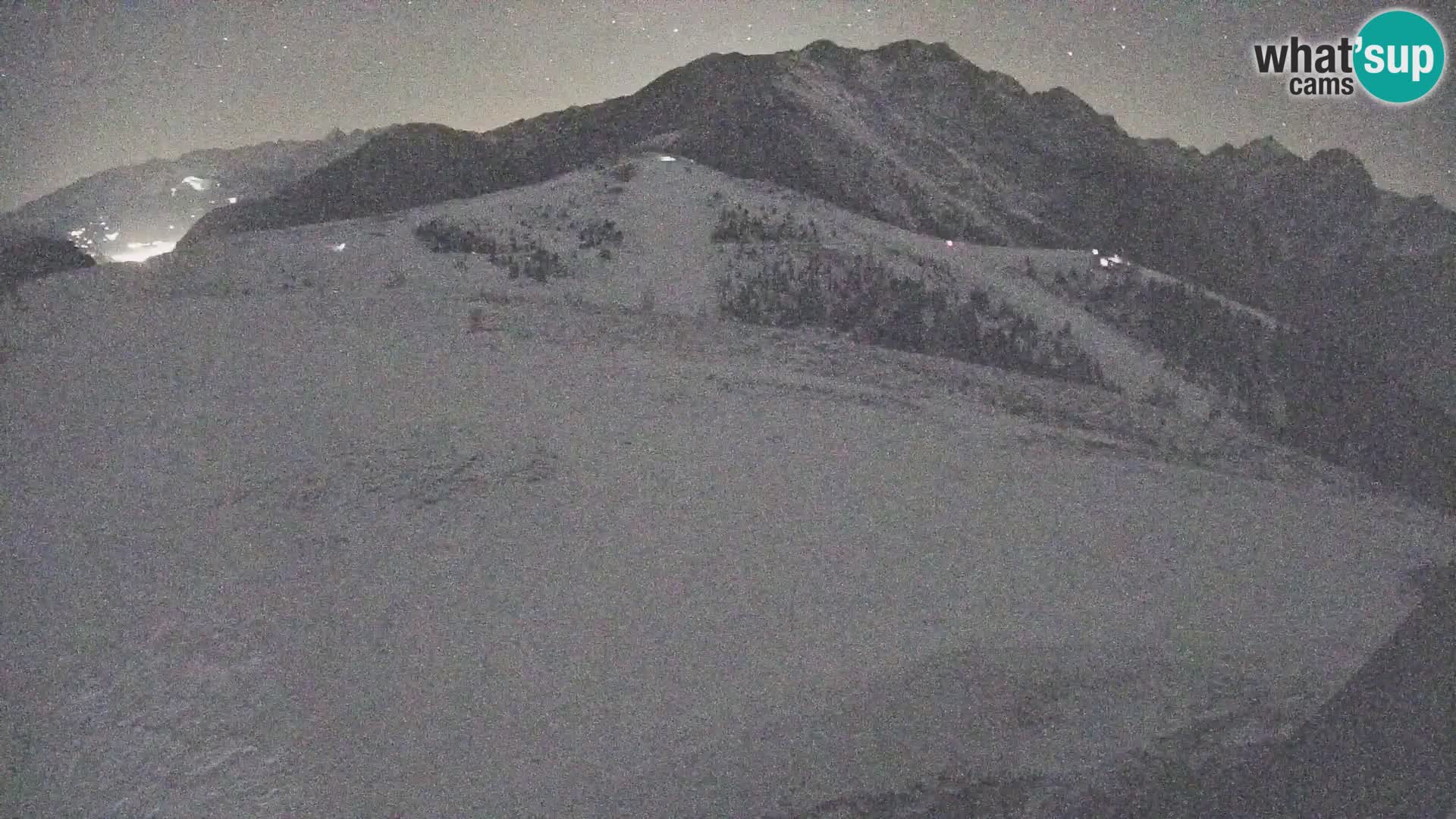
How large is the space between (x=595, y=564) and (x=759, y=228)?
1337cm

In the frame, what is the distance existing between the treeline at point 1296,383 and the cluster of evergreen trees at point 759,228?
6.11 metres

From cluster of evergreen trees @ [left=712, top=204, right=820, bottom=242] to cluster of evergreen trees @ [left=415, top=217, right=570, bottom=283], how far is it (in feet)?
13.7

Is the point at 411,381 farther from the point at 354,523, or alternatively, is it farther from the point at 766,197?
the point at 766,197

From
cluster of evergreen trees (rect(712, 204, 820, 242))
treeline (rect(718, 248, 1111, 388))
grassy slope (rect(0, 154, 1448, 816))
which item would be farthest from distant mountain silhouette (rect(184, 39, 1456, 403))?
grassy slope (rect(0, 154, 1448, 816))

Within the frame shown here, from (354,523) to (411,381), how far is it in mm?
3099

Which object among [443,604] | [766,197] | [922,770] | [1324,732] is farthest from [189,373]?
[766,197]

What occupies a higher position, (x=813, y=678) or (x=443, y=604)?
(x=443, y=604)

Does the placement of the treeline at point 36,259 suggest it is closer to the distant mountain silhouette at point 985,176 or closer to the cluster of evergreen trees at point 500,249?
the cluster of evergreen trees at point 500,249

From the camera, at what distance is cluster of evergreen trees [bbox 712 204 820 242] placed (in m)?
19.3

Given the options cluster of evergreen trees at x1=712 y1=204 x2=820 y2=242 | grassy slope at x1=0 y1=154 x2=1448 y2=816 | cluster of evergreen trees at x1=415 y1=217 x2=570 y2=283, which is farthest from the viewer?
cluster of evergreen trees at x1=712 y1=204 x2=820 y2=242

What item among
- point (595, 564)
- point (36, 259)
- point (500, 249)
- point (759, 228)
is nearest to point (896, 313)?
point (759, 228)

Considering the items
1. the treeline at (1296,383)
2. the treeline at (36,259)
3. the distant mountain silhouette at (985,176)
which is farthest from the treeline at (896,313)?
the treeline at (36,259)

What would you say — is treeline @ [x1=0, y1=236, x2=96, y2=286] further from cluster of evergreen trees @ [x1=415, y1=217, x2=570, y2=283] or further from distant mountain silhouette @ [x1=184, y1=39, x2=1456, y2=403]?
distant mountain silhouette @ [x1=184, y1=39, x2=1456, y2=403]

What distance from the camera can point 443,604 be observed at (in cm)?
737
